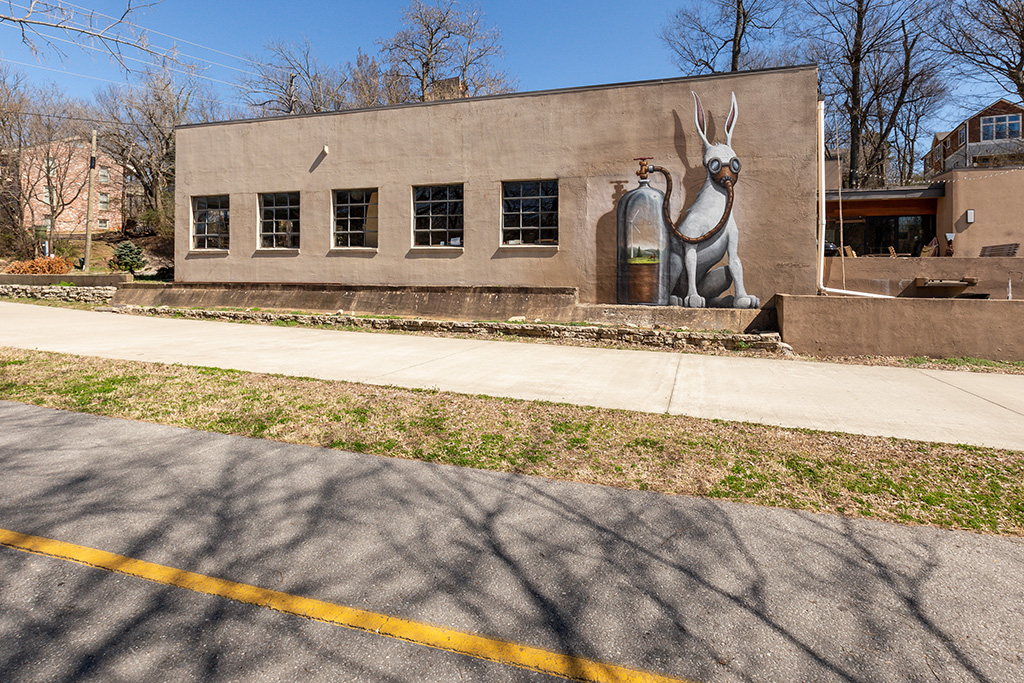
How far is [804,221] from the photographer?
1319cm

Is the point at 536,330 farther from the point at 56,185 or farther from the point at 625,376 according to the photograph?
the point at 56,185

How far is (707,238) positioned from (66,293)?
821 inches

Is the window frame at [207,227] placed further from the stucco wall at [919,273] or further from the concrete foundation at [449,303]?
the stucco wall at [919,273]

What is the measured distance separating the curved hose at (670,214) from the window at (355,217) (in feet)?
27.2

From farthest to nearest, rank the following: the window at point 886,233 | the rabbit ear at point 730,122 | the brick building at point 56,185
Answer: the brick building at point 56,185 → the window at point 886,233 → the rabbit ear at point 730,122

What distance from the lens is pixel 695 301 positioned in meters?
13.9

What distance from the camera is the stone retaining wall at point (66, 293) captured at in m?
18.8

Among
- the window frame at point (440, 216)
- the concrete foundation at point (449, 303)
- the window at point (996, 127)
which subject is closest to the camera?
the concrete foundation at point (449, 303)

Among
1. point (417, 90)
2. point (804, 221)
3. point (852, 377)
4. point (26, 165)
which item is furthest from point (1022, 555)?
point (26, 165)

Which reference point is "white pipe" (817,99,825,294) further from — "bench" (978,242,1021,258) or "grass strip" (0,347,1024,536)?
"grass strip" (0,347,1024,536)

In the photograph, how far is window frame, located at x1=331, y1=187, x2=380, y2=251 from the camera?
55.4 ft

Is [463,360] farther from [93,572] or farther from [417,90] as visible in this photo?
[417,90]

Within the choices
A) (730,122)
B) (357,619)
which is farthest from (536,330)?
(357,619)

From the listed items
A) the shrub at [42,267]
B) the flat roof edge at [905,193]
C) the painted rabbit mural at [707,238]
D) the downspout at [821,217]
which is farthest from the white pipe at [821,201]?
the shrub at [42,267]
